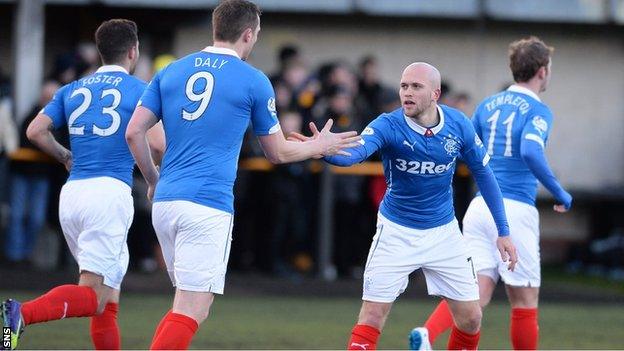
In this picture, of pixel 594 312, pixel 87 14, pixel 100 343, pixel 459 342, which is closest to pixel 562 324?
pixel 594 312

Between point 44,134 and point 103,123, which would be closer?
point 103,123

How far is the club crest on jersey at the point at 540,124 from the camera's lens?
32.3 feet

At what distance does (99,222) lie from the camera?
9.03 metres

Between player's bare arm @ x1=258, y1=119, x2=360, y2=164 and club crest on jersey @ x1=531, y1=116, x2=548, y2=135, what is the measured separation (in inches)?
81.2

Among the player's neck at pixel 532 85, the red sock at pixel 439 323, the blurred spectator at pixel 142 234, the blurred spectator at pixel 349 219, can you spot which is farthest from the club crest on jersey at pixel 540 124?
the blurred spectator at pixel 142 234

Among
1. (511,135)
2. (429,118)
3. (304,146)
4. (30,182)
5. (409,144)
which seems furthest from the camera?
(30,182)

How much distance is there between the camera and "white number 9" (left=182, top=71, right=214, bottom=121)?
25.5ft

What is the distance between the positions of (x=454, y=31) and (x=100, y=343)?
12.6 m

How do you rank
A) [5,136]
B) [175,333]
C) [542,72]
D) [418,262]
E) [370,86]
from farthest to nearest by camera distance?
[370,86] < [5,136] < [542,72] < [418,262] < [175,333]

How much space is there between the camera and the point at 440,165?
870 centimetres

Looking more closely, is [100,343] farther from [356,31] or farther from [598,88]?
[598,88]

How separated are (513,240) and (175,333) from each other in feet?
10.9

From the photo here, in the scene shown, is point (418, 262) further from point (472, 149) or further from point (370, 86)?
point (370, 86)
